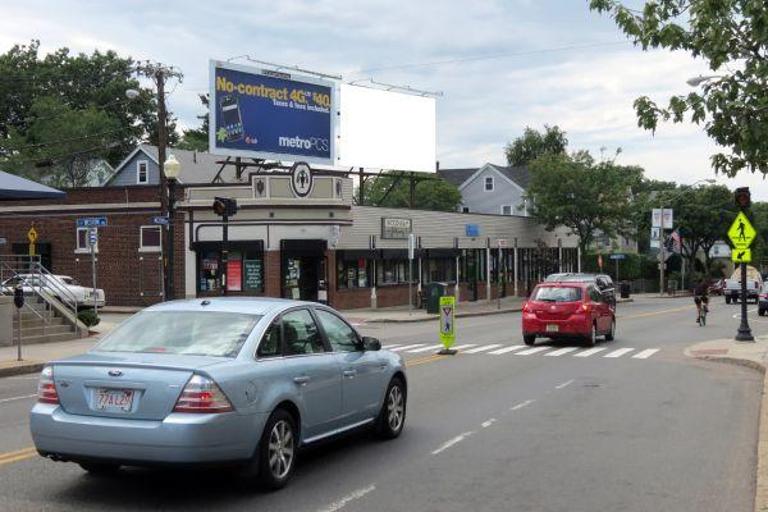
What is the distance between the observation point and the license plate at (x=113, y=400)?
6.36 metres

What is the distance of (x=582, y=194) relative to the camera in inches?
2117

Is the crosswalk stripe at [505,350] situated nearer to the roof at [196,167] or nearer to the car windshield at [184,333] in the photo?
the car windshield at [184,333]

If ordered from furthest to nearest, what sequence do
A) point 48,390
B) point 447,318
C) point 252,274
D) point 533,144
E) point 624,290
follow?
point 533,144, point 624,290, point 252,274, point 447,318, point 48,390

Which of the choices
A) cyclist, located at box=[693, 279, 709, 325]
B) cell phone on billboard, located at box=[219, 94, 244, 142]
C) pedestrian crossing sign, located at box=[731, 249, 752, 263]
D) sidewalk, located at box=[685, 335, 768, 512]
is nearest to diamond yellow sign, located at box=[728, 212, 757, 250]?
pedestrian crossing sign, located at box=[731, 249, 752, 263]

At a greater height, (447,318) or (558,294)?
(558,294)

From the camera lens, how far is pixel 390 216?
4247 cm

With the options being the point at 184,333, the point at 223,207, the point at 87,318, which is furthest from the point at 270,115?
the point at 184,333

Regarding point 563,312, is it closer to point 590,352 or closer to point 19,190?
point 590,352

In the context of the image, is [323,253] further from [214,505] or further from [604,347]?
[214,505]

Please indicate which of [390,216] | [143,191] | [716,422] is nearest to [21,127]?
[143,191]

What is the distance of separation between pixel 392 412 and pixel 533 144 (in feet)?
286

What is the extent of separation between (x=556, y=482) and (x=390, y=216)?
35.2 metres

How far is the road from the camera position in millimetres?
6773

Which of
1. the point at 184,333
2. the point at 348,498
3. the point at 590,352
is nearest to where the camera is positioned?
the point at 348,498
